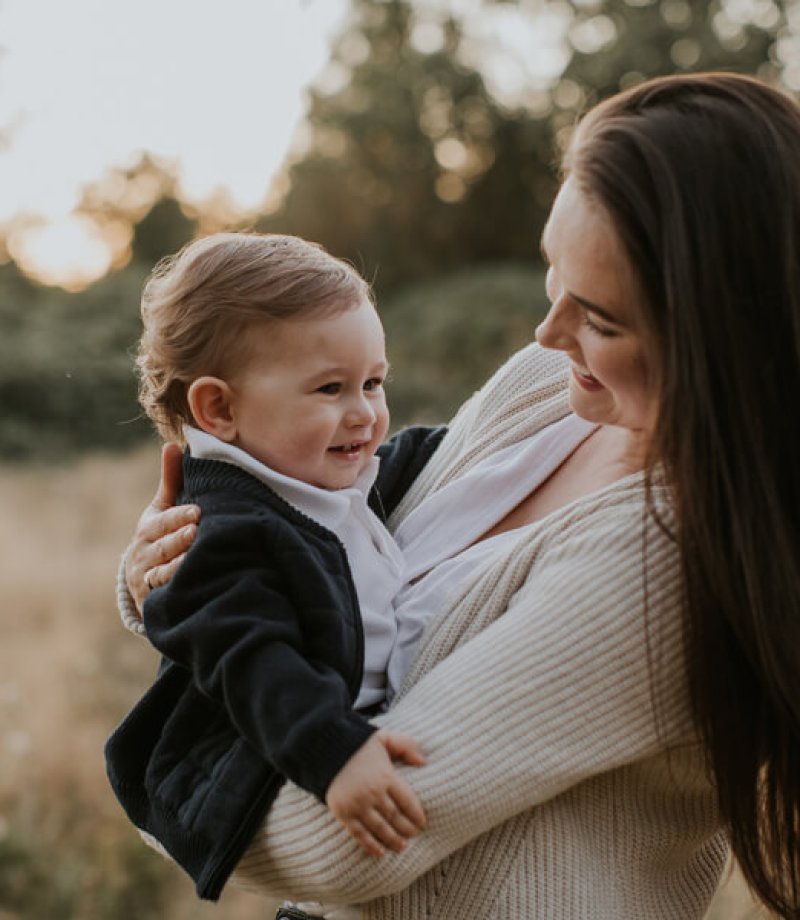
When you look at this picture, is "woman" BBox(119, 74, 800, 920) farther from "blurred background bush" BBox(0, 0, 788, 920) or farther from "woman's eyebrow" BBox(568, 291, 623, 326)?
"blurred background bush" BBox(0, 0, 788, 920)

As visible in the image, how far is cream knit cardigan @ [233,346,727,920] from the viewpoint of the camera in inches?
57.7

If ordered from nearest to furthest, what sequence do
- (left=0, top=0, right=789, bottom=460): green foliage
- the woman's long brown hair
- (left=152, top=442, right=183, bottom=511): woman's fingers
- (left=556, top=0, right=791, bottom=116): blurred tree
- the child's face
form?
the woman's long brown hair
the child's face
(left=152, top=442, right=183, bottom=511): woman's fingers
(left=0, top=0, right=789, bottom=460): green foliage
(left=556, top=0, right=791, bottom=116): blurred tree

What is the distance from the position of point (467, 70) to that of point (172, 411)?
18.2m

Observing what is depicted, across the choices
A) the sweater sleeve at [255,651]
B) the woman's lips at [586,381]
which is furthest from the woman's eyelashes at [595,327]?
the sweater sleeve at [255,651]

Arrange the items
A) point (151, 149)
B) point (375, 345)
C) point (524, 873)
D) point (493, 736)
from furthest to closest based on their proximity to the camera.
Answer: point (151, 149) < point (375, 345) < point (524, 873) < point (493, 736)

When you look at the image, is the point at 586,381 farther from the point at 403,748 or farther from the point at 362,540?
the point at 403,748

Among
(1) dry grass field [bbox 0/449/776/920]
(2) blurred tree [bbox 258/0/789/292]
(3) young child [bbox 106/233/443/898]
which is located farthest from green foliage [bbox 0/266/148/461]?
(3) young child [bbox 106/233/443/898]

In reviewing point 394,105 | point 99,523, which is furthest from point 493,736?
point 394,105

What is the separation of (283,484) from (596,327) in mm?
529

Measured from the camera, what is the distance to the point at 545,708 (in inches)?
58.0

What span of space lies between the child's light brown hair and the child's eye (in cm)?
42

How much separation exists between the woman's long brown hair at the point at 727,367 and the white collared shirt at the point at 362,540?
483 mm

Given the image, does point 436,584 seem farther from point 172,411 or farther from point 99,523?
point 99,523

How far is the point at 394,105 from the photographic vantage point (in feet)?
62.0
